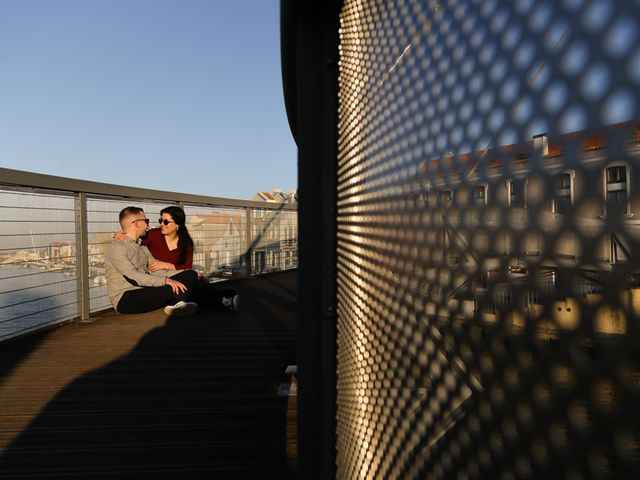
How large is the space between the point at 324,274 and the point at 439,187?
3.60 feet

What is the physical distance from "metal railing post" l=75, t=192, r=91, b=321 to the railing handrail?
0.58 ft

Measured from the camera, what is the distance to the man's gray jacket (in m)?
5.71

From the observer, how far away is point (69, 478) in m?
2.19

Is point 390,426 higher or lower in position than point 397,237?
lower

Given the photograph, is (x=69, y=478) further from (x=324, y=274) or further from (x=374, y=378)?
(x=374, y=378)

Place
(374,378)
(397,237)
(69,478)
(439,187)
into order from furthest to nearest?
(69,478) → (374,378) → (397,237) → (439,187)

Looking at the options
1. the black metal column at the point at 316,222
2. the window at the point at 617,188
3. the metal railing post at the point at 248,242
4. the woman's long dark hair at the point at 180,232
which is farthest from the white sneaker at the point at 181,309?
the window at the point at 617,188

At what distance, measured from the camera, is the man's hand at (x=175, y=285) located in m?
6.00

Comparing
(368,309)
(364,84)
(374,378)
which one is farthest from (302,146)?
(374,378)

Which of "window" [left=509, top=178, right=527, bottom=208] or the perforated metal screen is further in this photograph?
"window" [left=509, top=178, right=527, bottom=208]

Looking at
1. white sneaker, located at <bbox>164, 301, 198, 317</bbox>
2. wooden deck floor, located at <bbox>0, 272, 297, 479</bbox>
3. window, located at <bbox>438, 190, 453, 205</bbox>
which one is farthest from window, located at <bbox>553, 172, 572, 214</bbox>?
white sneaker, located at <bbox>164, 301, 198, 317</bbox>

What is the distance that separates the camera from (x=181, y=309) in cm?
603

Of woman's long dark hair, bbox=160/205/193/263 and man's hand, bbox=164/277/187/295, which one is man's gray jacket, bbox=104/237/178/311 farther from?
woman's long dark hair, bbox=160/205/193/263

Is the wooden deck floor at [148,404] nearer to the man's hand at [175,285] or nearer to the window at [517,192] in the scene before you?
the man's hand at [175,285]
